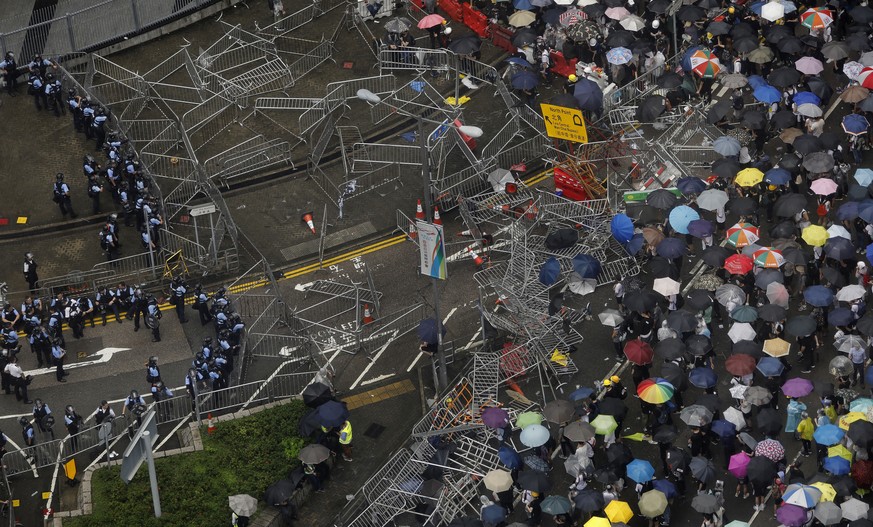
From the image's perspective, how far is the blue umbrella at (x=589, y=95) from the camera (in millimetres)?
62906

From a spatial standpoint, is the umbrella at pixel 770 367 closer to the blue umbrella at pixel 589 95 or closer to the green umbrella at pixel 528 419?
the green umbrella at pixel 528 419

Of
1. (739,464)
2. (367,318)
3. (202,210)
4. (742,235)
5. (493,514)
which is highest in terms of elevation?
(202,210)

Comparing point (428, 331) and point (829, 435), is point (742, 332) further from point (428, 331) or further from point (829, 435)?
point (428, 331)

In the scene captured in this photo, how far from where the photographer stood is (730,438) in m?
50.6

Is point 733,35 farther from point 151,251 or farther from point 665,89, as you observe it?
point 151,251

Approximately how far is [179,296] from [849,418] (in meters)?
22.3

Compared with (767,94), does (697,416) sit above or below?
below

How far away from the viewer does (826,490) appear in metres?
47.7

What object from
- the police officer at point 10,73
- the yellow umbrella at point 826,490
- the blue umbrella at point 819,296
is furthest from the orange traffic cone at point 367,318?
the police officer at point 10,73

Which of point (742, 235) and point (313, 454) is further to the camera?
point (742, 235)

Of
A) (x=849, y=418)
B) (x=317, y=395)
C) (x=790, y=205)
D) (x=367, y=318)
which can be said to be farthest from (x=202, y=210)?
(x=849, y=418)

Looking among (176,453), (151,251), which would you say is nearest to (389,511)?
(176,453)

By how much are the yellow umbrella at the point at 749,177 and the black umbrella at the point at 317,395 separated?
52.6 feet

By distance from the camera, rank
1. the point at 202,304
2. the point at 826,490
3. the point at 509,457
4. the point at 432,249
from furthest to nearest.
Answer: the point at 202,304 < the point at 432,249 < the point at 509,457 < the point at 826,490
